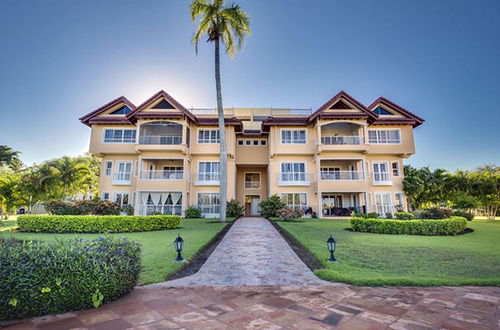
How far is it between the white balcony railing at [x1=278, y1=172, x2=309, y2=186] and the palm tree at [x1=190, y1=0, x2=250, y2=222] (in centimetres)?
697

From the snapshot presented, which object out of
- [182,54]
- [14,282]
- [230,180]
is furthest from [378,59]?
[14,282]

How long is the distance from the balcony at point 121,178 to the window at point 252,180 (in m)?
11.4

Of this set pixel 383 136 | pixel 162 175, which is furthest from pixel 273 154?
Answer: pixel 383 136

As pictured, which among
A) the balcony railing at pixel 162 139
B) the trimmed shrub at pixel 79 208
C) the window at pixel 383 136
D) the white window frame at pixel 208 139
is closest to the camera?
the trimmed shrub at pixel 79 208

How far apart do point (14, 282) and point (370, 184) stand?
2378 cm

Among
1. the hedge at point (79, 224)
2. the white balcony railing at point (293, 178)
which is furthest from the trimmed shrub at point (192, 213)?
the white balcony railing at point (293, 178)

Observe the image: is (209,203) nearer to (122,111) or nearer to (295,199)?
(295,199)

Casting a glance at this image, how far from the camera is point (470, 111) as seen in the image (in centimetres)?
1888

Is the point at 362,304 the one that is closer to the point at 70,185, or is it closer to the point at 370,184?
the point at 370,184

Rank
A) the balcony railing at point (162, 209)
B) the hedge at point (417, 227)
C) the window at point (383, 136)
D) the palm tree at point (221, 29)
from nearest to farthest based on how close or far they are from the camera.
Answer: the hedge at point (417, 227) → the palm tree at point (221, 29) → the balcony railing at point (162, 209) → the window at point (383, 136)

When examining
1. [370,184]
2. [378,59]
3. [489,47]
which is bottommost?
[370,184]

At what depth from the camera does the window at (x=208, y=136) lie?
73.6 feet

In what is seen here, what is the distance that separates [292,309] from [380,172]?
72.8 ft

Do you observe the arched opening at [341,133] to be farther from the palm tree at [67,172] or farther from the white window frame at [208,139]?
the palm tree at [67,172]
